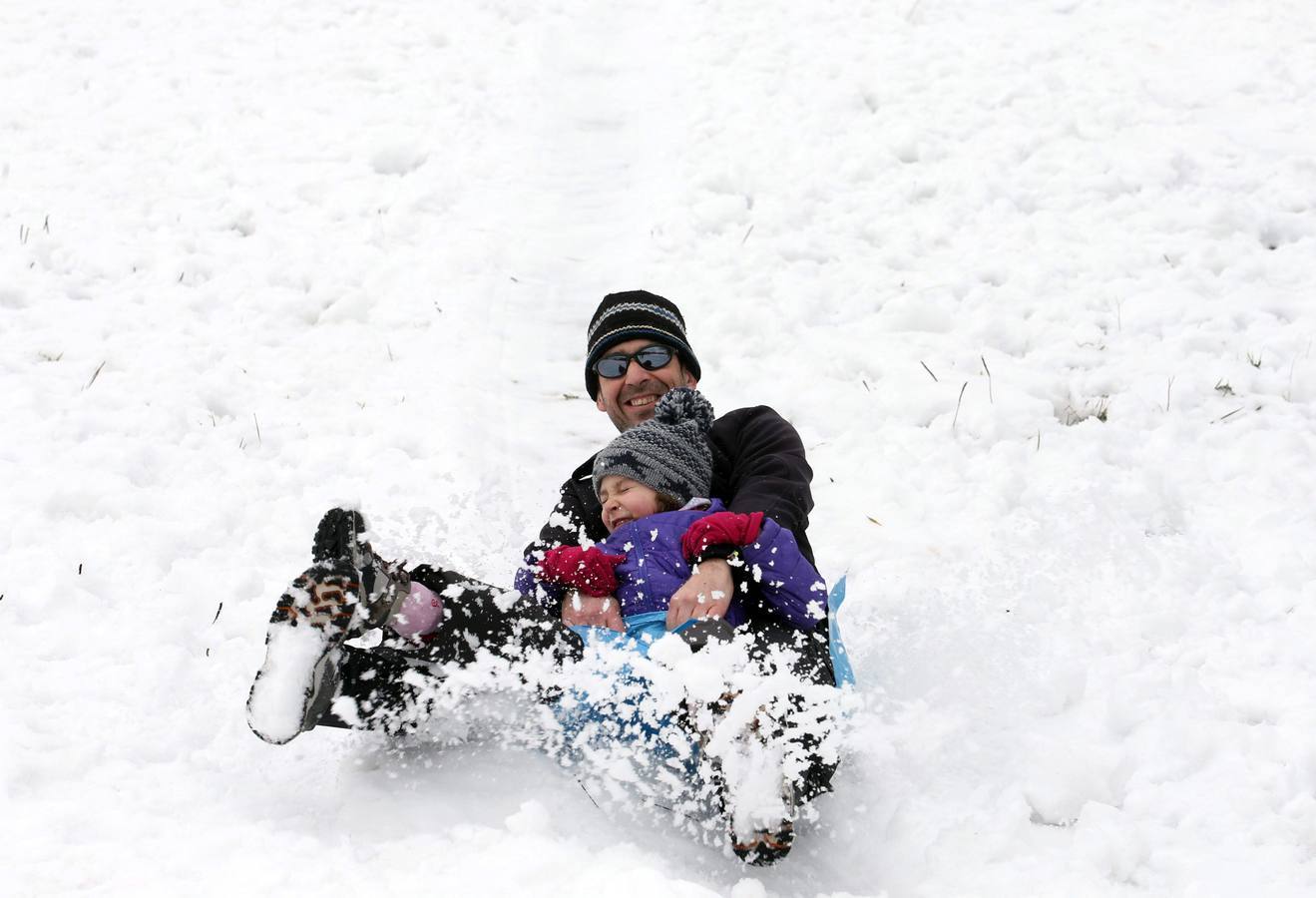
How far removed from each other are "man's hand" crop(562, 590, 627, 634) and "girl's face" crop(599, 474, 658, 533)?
1.11ft

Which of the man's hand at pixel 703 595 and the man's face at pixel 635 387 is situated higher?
the man's hand at pixel 703 595

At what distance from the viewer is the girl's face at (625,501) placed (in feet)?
10.4

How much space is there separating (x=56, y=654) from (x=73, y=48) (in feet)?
20.7

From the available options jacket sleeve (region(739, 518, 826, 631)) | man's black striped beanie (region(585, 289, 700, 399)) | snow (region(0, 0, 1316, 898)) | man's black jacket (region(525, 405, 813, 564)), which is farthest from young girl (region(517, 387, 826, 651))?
man's black striped beanie (region(585, 289, 700, 399))

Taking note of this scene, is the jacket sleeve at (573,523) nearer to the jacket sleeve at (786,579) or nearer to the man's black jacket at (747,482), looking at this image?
the man's black jacket at (747,482)

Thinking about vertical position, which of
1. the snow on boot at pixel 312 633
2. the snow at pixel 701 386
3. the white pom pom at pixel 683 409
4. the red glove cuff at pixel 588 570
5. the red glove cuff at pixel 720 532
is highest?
the snow on boot at pixel 312 633

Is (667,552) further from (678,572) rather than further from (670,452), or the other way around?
(670,452)

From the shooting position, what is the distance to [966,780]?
2688 millimetres

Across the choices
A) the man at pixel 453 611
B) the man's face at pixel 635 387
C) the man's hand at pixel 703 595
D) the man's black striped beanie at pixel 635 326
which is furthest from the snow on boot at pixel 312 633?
the man's black striped beanie at pixel 635 326

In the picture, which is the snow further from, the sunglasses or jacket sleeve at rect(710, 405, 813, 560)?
the sunglasses

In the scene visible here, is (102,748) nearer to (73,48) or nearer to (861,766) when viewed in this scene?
(861,766)

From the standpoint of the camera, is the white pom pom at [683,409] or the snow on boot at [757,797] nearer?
the snow on boot at [757,797]

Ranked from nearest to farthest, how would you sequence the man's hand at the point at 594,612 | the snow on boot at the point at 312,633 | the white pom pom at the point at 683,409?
the snow on boot at the point at 312,633 → the man's hand at the point at 594,612 → the white pom pom at the point at 683,409

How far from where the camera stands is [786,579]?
2.70 m
